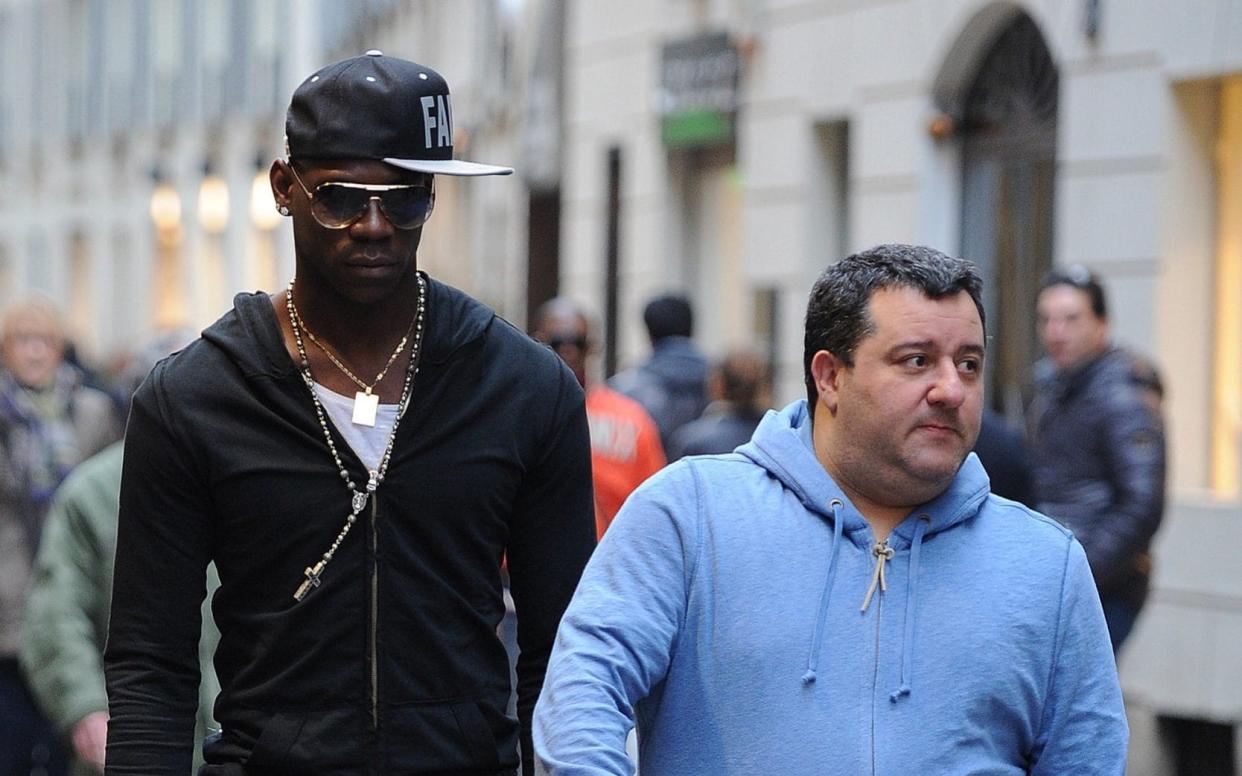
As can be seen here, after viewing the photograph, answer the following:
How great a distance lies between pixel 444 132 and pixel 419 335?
1.10ft

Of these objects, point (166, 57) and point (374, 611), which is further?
point (166, 57)

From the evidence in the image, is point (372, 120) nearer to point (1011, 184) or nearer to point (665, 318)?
point (665, 318)

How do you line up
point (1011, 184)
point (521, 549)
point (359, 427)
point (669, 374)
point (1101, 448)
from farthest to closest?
point (1011, 184) → point (669, 374) → point (1101, 448) → point (521, 549) → point (359, 427)

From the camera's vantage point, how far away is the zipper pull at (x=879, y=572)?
3520 millimetres

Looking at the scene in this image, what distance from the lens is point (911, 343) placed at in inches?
138

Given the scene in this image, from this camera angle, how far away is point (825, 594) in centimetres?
352

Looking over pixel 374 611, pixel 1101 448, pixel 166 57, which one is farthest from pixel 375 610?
pixel 166 57

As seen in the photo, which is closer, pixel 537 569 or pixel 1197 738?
pixel 537 569

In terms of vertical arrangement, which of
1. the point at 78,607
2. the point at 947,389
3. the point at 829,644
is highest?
the point at 947,389

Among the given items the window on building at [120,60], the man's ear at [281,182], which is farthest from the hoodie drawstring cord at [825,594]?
the window on building at [120,60]

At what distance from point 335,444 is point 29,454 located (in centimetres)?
499

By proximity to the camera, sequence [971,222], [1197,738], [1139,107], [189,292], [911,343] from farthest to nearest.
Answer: [189,292], [971,222], [1139,107], [1197,738], [911,343]

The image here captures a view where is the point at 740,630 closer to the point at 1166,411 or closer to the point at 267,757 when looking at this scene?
the point at 267,757

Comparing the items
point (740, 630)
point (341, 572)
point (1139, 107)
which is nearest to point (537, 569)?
point (341, 572)
